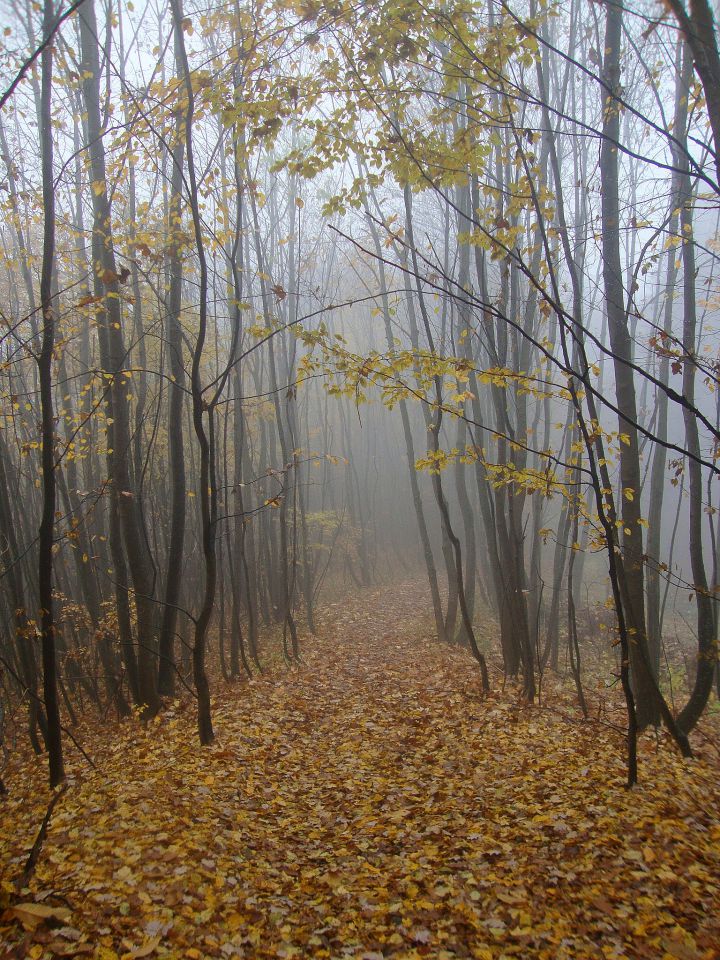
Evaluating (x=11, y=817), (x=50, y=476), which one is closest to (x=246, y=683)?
(x=11, y=817)

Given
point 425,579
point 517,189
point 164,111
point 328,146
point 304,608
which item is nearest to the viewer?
point 517,189

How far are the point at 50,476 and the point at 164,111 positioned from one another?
358 cm

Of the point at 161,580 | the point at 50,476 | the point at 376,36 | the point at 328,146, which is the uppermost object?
the point at 376,36

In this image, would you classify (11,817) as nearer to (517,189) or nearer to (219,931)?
(219,931)

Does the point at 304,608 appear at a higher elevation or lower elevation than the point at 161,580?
lower

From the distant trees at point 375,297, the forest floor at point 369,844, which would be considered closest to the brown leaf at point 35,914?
the forest floor at point 369,844

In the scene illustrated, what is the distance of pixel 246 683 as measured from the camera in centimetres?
788

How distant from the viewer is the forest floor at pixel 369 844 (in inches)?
109

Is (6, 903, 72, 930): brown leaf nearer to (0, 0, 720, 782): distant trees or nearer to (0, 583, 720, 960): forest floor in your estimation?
(0, 583, 720, 960): forest floor

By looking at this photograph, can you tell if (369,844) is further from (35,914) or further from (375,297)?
(375,297)

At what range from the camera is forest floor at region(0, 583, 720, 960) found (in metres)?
2.76

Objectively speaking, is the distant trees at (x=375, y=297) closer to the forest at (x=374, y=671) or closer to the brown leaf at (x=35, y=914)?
the forest at (x=374, y=671)

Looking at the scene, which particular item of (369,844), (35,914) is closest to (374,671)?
(369,844)

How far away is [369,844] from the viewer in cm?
371
